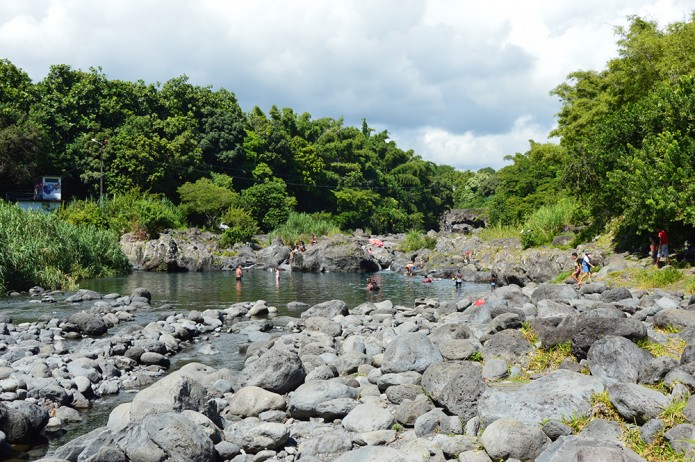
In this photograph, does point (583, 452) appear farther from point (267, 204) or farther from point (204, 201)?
point (267, 204)

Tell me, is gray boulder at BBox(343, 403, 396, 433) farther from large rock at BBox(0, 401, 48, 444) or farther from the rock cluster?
large rock at BBox(0, 401, 48, 444)

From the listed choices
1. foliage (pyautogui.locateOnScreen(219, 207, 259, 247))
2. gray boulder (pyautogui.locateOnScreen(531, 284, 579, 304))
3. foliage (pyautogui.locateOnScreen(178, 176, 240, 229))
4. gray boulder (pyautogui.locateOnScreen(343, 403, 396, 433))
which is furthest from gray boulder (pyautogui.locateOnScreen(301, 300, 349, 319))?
foliage (pyautogui.locateOnScreen(178, 176, 240, 229))

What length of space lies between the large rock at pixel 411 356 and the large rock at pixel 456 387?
1.53 metres

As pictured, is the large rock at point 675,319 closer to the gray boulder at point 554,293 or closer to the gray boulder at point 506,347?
the gray boulder at point 506,347

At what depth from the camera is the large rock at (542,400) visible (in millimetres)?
7637

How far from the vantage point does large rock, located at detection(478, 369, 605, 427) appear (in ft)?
25.1

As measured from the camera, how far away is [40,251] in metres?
27.8

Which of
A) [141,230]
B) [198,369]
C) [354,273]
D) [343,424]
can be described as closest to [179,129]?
Result: [141,230]

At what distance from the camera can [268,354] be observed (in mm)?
11492

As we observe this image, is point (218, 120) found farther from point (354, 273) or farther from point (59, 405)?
point (59, 405)

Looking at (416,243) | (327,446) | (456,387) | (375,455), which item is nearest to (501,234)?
(416,243)

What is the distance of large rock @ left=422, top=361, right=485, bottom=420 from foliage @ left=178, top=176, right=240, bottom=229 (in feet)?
166

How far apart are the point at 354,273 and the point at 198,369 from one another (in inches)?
1274

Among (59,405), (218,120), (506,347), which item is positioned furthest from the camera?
(218,120)
